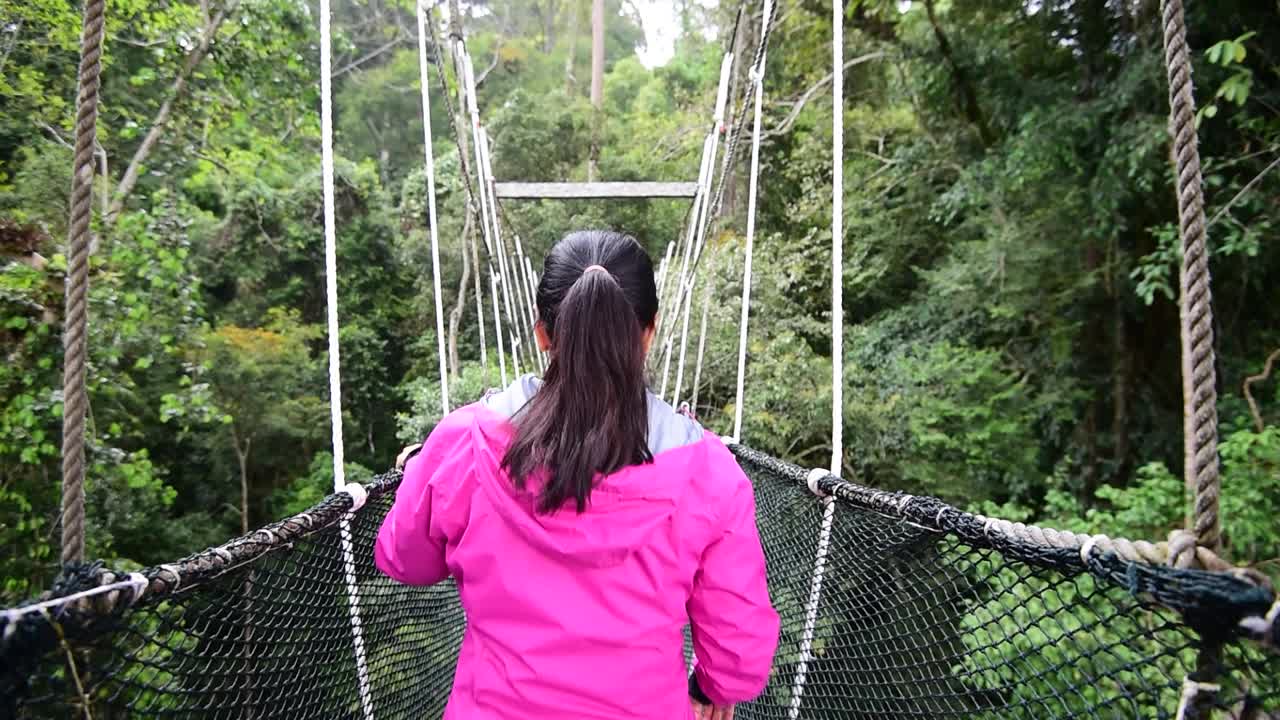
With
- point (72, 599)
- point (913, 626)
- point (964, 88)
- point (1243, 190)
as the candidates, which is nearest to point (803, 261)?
point (964, 88)

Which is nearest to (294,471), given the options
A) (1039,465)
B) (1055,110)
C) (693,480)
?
(1039,465)

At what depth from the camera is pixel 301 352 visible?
6.12m

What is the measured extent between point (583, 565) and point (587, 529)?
3cm

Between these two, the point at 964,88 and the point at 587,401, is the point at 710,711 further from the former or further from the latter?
the point at 964,88

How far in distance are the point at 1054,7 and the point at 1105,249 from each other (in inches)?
48.0

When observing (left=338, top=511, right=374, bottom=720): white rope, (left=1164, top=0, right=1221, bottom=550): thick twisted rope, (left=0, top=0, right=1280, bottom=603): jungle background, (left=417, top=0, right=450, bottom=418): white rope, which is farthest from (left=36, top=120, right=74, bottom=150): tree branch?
(left=1164, top=0, right=1221, bottom=550): thick twisted rope

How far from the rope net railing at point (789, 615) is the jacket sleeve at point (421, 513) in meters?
0.15

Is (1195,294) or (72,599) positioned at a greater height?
(1195,294)

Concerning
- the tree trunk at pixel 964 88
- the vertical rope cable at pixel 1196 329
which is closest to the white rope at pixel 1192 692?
the vertical rope cable at pixel 1196 329

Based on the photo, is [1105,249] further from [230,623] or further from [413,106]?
[413,106]

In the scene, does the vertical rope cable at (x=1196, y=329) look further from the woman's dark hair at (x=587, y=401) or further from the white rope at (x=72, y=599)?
the white rope at (x=72, y=599)

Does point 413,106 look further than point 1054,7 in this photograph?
Yes

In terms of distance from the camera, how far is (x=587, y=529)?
1.63ft

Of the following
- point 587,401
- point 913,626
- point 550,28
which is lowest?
point 913,626
